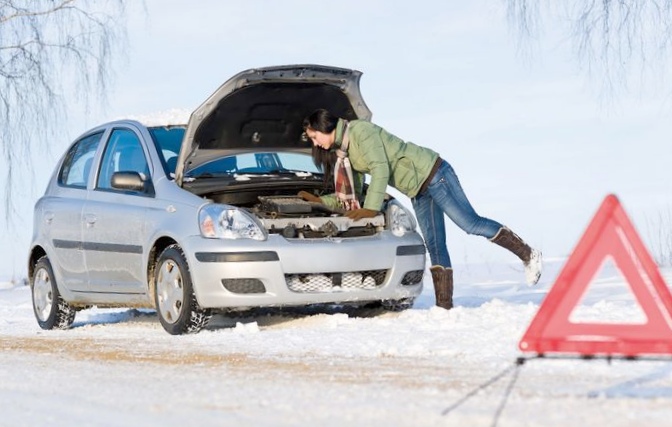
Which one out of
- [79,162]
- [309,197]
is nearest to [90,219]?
[79,162]

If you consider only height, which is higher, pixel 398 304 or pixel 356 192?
pixel 356 192

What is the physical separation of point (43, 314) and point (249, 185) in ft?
9.63

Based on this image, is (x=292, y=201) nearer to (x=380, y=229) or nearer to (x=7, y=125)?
(x=380, y=229)

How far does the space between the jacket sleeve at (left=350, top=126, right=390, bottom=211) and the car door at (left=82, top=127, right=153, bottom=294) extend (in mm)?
1801

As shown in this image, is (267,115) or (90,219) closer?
(267,115)

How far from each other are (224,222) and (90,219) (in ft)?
6.21

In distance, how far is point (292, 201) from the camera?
10.1 meters

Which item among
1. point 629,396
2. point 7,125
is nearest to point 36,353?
point 629,396

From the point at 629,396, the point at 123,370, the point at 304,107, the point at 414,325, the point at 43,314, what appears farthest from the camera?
the point at 43,314

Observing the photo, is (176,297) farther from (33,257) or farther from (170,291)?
(33,257)

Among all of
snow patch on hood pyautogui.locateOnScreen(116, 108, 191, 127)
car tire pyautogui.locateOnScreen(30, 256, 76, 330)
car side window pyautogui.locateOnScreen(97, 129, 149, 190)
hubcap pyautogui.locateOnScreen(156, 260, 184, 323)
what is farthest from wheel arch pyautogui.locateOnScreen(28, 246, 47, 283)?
hubcap pyautogui.locateOnScreen(156, 260, 184, 323)

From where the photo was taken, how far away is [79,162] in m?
11.3

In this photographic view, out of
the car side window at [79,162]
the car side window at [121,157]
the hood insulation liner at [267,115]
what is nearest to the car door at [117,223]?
the car side window at [121,157]

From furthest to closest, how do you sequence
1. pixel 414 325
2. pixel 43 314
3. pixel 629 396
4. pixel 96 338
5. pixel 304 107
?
pixel 43 314, pixel 304 107, pixel 96 338, pixel 414 325, pixel 629 396
